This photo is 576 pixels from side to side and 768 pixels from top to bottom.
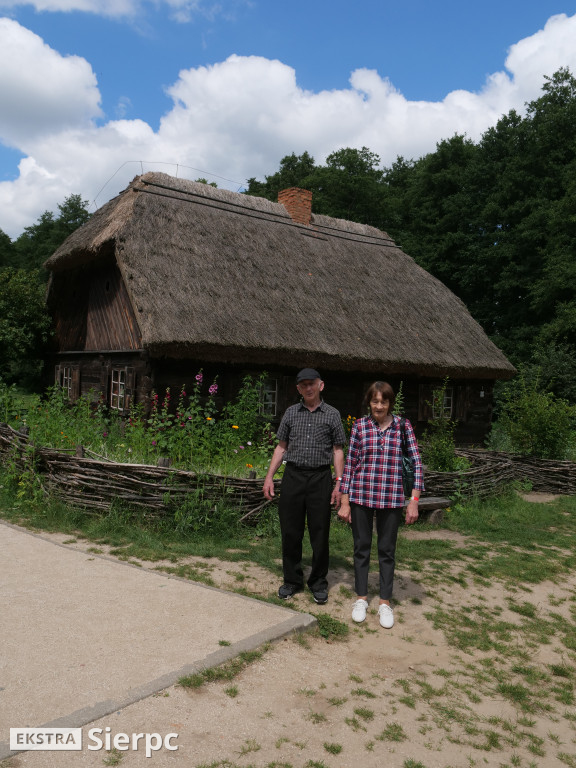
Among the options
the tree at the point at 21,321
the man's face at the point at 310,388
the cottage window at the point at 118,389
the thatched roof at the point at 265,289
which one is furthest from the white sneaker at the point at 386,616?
the tree at the point at 21,321

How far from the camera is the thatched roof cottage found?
11.1m

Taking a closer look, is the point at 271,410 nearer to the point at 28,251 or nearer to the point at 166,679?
the point at 166,679

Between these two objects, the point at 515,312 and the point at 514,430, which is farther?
the point at 515,312

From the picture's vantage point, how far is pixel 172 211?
42.8 ft

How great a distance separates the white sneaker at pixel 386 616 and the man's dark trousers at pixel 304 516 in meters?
0.52

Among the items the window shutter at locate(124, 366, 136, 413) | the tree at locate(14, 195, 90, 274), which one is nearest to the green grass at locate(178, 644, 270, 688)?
the window shutter at locate(124, 366, 136, 413)

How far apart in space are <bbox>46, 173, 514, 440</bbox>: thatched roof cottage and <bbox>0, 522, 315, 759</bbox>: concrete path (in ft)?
18.8

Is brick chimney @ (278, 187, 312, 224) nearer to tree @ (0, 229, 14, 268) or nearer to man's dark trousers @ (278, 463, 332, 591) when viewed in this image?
man's dark trousers @ (278, 463, 332, 591)

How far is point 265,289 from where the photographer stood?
12.7 metres

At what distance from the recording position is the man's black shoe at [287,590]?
458 centimetres

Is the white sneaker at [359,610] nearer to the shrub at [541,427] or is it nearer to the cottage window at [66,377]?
the shrub at [541,427]

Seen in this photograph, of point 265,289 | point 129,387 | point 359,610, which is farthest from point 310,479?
point 265,289

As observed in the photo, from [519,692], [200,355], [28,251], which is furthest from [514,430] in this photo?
[28,251]

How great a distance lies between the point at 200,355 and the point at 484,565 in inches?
252
